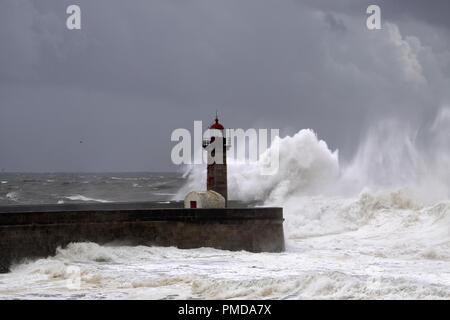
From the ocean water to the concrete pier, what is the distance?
0.22 metres

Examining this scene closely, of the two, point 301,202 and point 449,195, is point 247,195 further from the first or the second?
point 449,195

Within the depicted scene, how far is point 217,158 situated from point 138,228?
8.78ft

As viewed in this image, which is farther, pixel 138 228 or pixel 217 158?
pixel 217 158

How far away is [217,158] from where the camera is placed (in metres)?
14.8

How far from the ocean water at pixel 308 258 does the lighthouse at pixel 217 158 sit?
2.03m

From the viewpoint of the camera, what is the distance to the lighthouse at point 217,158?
14.8m

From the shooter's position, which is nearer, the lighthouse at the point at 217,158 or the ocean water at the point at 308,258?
the ocean water at the point at 308,258

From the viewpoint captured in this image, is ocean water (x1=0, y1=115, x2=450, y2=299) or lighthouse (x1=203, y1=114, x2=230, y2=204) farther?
lighthouse (x1=203, y1=114, x2=230, y2=204)

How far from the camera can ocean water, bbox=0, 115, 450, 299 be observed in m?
9.25

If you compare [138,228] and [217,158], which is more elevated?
[217,158]

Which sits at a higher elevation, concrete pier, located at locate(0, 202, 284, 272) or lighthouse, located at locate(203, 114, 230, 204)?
lighthouse, located at locate(203, 114, 230, 204)

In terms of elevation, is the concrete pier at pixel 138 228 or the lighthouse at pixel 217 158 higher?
the lighthouse at pixel 217 158

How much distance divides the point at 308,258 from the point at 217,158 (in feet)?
10.4
